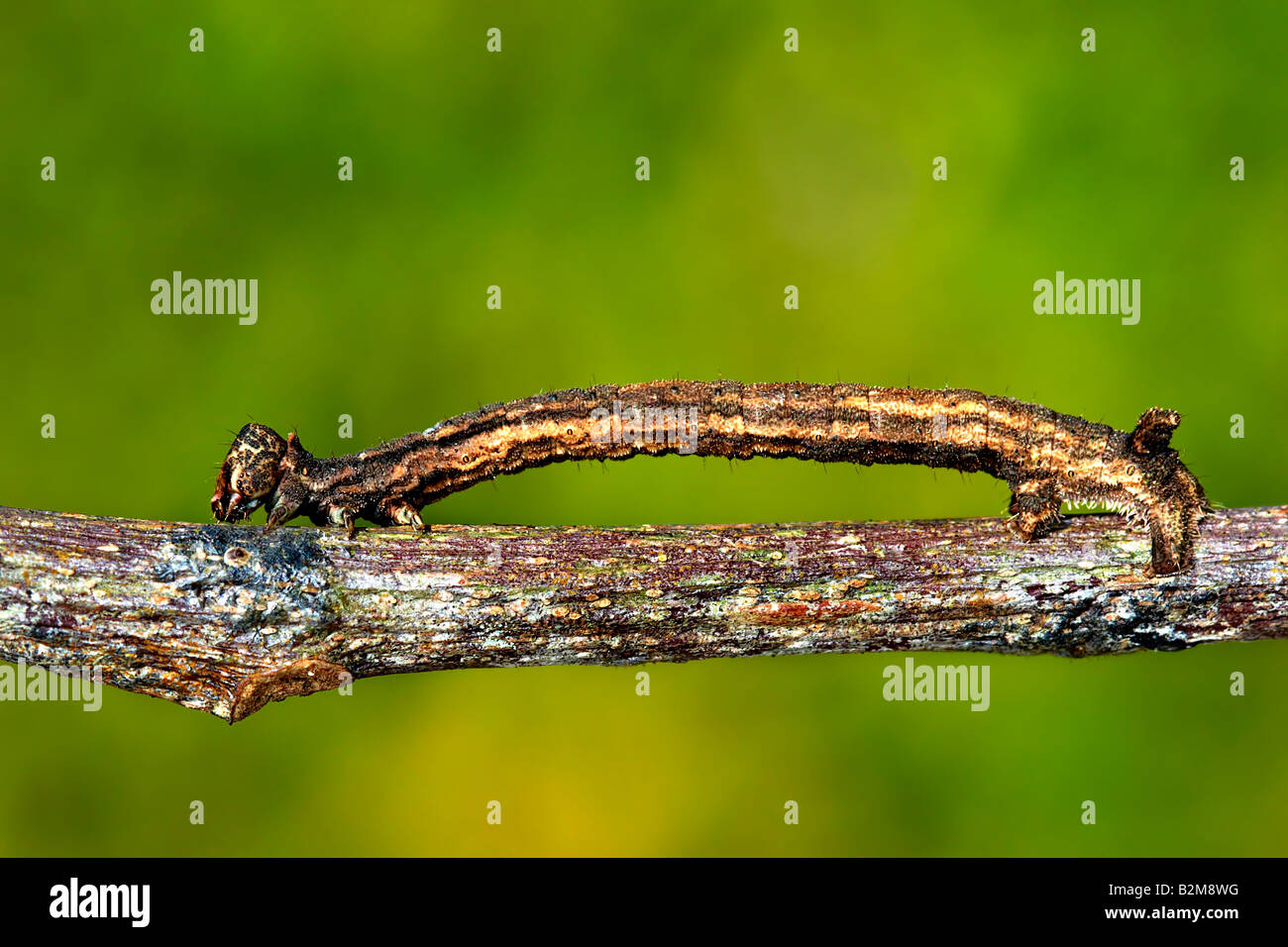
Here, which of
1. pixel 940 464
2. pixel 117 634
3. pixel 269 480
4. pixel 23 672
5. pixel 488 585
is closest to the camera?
pixel 117 634

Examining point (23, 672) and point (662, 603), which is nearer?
point (662, 603)

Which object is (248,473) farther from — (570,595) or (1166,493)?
(1166,493)

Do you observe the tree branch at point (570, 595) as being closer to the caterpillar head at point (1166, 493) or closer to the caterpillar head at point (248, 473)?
the caterpillar head at point (1166, 493)

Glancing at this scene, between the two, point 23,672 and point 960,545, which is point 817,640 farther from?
point 23,672

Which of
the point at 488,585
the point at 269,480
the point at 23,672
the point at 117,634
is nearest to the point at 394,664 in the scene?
the point at 488,585

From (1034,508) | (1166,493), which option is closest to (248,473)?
(1034,508)

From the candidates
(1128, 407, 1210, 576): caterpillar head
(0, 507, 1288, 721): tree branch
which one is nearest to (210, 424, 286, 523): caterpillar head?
(0, 507, 1288, 721): tree branch

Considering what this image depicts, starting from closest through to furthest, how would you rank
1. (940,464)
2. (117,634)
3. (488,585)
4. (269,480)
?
(117,634)
(488,585)
(269,480)
(940,464)

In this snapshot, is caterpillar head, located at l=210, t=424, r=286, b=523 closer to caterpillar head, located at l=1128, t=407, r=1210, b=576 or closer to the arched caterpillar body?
the arched caterpillar body
